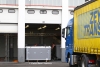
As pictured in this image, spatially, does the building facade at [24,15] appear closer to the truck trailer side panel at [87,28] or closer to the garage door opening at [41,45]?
the garage door opening at [41,45]

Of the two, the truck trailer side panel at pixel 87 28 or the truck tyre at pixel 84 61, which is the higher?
the truck trailer side panel at pixel 87 28

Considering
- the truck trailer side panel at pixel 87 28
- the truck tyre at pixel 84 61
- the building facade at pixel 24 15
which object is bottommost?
the truck tyre at pixel 84 61

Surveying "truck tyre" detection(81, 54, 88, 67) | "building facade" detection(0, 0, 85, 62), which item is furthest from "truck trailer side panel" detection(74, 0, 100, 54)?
"building facade" detection(0, 0, 85, 62)

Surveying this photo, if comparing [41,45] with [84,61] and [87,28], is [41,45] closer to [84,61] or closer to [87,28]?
[84,61]

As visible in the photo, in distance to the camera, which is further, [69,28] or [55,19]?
[55,19]

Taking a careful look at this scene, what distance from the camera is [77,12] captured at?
17109 millimetres

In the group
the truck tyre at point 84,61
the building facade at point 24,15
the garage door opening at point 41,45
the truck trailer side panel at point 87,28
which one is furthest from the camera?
the garage door opening at point 41,45

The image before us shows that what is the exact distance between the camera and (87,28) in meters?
14.9

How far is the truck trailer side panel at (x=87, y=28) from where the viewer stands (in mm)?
13539

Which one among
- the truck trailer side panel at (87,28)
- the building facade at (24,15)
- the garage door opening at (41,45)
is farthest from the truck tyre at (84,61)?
the garage door opening at (41,45)

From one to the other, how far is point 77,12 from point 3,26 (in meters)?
11.9

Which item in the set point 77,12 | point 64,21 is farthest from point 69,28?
point 64,21

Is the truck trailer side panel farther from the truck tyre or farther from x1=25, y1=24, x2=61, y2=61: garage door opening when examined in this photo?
x1=25, y1=24, x2=61, y2=61: garage door opening

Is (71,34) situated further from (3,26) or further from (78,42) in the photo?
(3,26)
